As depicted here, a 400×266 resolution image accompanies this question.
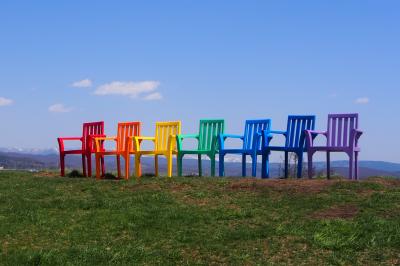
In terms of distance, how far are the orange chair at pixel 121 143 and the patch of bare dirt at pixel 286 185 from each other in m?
4.00

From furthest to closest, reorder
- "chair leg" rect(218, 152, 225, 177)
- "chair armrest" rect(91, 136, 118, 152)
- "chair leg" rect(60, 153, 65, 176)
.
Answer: "chair leg" rect(60, 153, 65, 176) → "chair armrest" rect(91, 136, 118, 152) → "chair leg" rect(218, 152, 225, 177)

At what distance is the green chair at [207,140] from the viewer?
41.4ft

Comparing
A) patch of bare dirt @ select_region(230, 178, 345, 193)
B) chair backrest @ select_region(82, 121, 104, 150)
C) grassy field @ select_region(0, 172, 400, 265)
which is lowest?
grassy field @ select_region(0, 172, 400, 265)

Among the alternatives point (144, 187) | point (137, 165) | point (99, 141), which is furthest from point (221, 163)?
point (99, 141)

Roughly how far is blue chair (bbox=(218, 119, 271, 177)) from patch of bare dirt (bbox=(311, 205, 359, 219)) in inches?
162

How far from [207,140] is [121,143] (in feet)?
7.43

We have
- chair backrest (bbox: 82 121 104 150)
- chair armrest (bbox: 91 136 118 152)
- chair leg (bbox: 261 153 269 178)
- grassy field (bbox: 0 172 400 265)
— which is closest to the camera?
grassy field (bbox: 0 172 400 265)

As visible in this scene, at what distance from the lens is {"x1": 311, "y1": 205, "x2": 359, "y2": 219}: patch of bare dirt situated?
7.68 meters

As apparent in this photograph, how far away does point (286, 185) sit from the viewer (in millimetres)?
9539

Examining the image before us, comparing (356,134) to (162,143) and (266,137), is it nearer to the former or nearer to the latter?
(266,137)

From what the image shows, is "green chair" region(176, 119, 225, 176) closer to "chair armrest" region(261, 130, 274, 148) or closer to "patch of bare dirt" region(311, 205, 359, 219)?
"chair armrest" region(261, 130, 274, 148)

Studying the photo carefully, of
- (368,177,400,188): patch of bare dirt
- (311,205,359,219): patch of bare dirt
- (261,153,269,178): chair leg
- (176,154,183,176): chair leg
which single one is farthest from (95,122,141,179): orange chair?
(311,205,359,219): patch of bare dirt

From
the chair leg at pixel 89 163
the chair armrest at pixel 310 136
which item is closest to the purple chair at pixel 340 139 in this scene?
the chair armrest at pixel 310 136

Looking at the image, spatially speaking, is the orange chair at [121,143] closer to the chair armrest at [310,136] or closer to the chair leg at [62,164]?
the chair leg at [62,164]
